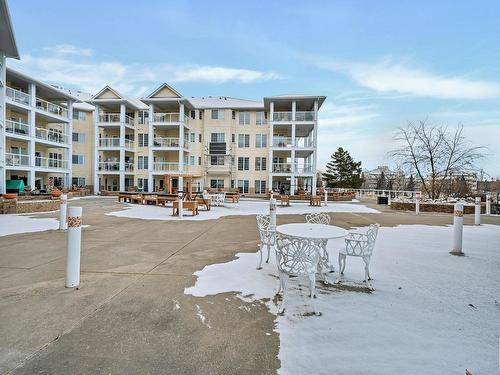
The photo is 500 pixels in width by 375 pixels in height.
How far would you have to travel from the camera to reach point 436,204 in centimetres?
1847

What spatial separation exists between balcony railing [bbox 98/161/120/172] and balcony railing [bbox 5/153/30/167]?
8.00 metres

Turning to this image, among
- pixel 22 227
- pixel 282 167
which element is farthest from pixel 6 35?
pixel 282 167

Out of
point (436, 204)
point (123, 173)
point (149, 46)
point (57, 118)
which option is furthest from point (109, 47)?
point (436, 204)

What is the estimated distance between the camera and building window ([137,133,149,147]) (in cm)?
3338

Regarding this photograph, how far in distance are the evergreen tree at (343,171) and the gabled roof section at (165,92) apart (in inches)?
1367

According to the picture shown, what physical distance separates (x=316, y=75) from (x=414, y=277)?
19861mm

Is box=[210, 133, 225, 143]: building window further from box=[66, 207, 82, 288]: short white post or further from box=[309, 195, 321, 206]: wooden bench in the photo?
box=[66, 207, 82, 288]: short white post

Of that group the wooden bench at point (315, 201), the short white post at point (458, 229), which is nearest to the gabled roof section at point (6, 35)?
the wooden bench at point (315, 201)

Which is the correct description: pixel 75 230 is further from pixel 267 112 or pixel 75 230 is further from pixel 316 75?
pixel 267 112

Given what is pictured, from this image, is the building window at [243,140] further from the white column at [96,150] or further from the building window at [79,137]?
the building window at [79,137]

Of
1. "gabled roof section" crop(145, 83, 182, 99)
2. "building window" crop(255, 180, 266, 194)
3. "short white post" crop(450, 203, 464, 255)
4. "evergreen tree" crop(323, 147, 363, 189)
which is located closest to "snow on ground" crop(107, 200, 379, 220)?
"short white post" crop(450, 203, 464, 255)

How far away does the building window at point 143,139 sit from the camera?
3338 centimetres

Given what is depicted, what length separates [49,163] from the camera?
28.8m

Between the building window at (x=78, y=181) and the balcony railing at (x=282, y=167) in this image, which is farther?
the building window at (x=78, y=181)
